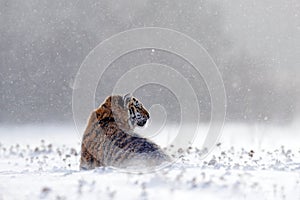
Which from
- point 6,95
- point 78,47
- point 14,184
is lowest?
point 14,184

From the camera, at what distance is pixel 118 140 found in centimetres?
→ 1102

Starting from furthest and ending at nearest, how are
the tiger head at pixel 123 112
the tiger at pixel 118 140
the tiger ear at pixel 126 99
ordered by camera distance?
1. the tiger ear at pixel 126 99
2. the tiger head at pixel 123 112
3. the tiger at pixel 118 140

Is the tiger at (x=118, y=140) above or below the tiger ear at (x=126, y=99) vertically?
below

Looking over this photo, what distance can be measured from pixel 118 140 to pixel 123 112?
1.33 meters

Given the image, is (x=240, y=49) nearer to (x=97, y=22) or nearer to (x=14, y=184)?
(x=97, y=22)

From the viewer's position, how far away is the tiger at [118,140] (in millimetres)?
10242

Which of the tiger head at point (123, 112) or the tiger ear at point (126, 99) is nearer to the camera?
the tiger head at point (123, 112)

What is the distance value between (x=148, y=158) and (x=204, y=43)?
148 feet

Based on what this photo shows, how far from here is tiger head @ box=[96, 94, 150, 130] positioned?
12.0 m

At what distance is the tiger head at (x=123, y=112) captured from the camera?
471 inches

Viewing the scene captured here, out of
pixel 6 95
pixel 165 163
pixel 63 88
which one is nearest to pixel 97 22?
pixel 63 88

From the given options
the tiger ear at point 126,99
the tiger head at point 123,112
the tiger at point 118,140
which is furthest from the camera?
the tiger ear at point 126,99

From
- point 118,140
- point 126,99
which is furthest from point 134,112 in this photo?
point 118,140

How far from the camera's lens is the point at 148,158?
10000 millimetres
